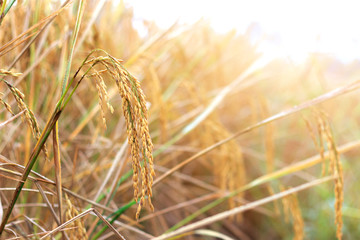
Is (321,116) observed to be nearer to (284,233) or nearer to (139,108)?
(139,108)

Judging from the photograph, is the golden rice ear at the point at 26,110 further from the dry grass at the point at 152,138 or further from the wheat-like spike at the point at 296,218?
the wheat-like spike at the point at 296,218

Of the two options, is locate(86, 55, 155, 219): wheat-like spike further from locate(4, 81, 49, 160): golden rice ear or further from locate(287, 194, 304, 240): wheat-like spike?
locate(287, 194, 304, 240): wheat-like spike

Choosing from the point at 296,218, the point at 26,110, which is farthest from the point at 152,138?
the point at 26,110

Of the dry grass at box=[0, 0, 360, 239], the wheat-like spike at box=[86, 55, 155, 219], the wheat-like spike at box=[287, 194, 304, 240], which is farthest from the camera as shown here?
the wheat-like spike at box=[287, 194, 304, 240]

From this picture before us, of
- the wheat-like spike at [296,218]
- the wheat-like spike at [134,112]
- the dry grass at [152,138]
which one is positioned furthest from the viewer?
the wheat-like spike at [296,218]

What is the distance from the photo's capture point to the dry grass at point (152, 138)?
563 mm

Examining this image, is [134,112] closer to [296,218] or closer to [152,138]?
[296,218]

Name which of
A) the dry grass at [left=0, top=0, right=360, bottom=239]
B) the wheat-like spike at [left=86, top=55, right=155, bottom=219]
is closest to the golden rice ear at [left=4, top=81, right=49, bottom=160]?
the dry grass at [left=0, top=0, right=360, bottom=239]

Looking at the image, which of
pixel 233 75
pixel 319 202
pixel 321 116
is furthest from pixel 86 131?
pixel 233 75

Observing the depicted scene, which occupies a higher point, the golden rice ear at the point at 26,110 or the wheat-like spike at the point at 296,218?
the golden rice ear at the point at 26,110

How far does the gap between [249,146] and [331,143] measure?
1404mm

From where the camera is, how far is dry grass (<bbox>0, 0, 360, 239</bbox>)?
56cm

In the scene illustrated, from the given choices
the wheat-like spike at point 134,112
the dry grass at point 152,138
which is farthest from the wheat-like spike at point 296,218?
the wheat-like spike at point 134,112

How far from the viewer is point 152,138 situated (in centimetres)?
155
